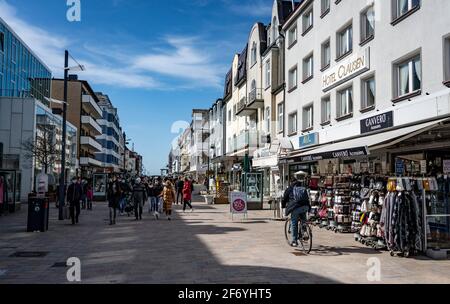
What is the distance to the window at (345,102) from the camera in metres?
20.3

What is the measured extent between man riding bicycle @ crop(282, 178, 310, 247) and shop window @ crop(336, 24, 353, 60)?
420 inches

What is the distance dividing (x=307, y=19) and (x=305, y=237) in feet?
59.1

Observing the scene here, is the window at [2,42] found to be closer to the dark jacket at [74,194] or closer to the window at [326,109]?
the dark jacket at [74,194]

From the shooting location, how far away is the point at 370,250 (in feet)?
37.4

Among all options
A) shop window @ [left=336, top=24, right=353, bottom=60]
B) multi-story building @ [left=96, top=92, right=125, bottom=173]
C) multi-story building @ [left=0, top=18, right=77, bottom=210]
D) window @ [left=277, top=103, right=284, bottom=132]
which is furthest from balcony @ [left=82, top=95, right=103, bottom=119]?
shop window @ [left=336, top=24, right=353, bottom=60]

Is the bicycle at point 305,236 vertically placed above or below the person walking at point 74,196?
below

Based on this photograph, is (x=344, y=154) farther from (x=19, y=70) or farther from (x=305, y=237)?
(x=19, y=70)

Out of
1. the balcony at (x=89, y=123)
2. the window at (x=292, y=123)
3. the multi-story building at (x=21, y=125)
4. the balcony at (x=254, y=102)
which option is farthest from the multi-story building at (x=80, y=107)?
the window at (x=292, y=123)

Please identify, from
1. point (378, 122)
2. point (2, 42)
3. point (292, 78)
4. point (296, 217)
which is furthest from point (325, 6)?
point (2, 42)

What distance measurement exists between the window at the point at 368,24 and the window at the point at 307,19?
594 centimetres

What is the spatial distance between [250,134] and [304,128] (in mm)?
10173

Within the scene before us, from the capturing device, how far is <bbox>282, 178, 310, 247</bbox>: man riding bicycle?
447 inches
